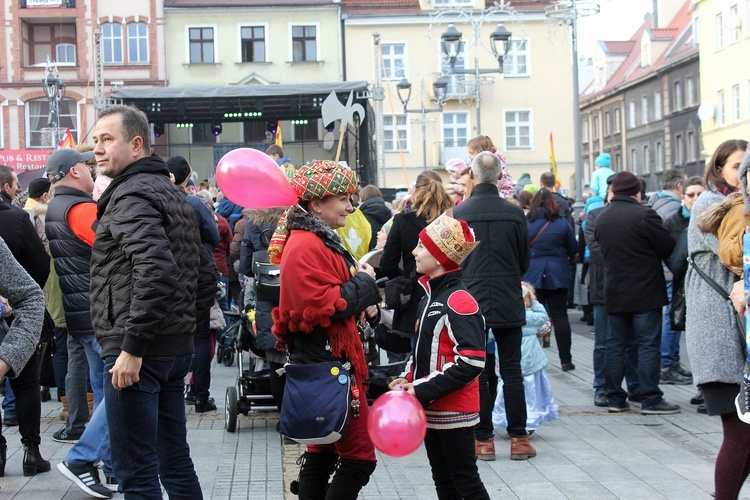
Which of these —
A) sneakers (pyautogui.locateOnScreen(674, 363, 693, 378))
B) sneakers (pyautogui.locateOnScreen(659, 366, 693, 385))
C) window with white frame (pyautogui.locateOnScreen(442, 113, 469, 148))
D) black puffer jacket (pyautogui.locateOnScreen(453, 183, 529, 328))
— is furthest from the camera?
window with white frame (pyautogui.locateOnScreen(442, 113, 469, 148))

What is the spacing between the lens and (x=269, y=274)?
273 inches

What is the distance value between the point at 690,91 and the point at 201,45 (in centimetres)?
2745

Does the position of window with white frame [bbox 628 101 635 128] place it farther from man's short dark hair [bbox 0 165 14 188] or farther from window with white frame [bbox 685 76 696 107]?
man's short dark hair [bbox 0 165 14 188]

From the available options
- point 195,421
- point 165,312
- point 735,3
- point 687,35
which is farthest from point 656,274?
point 687,35

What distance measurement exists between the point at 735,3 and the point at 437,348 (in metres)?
44.5

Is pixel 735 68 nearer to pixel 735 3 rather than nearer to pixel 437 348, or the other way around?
pixel 735 3

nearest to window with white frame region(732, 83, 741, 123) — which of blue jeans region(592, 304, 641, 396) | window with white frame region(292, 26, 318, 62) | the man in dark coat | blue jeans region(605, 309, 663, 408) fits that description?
window with white frame region(292, 26, 318, 62)

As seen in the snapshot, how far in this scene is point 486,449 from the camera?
6770 millimetres

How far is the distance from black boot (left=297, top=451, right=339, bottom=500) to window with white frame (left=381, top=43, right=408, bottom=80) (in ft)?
135

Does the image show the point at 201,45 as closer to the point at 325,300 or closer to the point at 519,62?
the point at 519,62

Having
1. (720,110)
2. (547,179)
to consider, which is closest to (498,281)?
(547,179)

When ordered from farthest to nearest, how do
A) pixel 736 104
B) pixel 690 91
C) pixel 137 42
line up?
pixel 690 91
pixel 736 104
pixel 137 42

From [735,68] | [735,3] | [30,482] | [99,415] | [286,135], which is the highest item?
[735,3]

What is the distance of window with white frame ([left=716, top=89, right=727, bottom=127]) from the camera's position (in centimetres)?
4738
